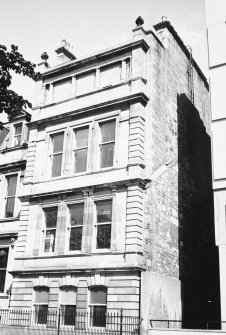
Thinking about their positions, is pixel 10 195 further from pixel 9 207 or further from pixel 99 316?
pixel 99 316

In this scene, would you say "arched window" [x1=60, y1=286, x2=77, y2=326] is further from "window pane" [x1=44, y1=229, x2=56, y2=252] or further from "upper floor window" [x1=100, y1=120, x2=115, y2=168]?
"upper floor window" [x1=100, y1=120, x2=115, y2=168]

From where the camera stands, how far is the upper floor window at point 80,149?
77.3 ft

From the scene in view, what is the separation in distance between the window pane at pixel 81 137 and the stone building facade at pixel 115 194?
0.21 feet

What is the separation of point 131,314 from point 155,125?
31.4 ft

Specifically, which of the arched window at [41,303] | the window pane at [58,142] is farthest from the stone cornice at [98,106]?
the arched window at [41,303]

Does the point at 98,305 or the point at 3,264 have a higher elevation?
the point at 3,264

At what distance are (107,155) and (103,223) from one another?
11.7 feet

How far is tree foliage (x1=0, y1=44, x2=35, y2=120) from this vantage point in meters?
13.5

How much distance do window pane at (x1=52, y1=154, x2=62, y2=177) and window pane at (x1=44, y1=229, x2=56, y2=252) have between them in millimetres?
3132

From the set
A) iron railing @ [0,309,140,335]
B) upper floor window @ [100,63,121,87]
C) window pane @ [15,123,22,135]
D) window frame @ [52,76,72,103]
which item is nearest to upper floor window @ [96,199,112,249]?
iron railing @ [0,309,140,335]

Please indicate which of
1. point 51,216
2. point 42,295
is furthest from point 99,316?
point 51,216

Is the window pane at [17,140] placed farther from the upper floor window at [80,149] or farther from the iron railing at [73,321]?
the iron railing at [73,321]

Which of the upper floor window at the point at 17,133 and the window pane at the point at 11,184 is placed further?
the upper floor window at the point at 17,133

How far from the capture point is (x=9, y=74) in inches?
535
